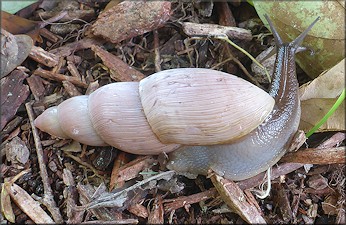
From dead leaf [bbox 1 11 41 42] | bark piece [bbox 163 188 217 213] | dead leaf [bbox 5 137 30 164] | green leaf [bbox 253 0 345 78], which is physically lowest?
bark piece [bbox 163 188 217 213]

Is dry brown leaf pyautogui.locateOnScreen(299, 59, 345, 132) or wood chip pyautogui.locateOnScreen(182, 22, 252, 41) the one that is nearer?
dry brown leaf pyautogui.locateOnScreen(299, 59, 345, 132)

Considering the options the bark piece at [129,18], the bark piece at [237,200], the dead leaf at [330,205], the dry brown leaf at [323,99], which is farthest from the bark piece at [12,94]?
the dead leaf at [330,205]

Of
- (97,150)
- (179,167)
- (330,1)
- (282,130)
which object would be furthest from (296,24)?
(97,150)

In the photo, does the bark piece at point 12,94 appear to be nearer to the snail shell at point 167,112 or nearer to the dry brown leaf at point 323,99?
the snail shell at point 167,112

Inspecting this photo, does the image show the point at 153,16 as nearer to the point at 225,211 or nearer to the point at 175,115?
the point at 175,115

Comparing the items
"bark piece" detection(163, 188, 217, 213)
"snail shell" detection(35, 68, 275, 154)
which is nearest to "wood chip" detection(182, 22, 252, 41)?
"snail shell" detection(35, 68, 275, 154)

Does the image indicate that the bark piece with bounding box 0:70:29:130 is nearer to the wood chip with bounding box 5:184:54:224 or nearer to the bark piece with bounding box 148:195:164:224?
the wood chip with bounding box 5:184:54:224
